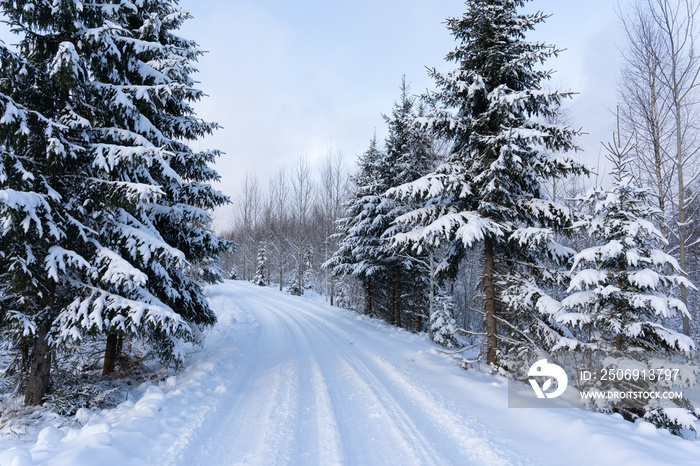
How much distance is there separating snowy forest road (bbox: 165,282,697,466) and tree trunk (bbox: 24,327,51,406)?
328cm

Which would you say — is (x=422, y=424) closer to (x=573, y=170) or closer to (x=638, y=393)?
(x=638, y=393)

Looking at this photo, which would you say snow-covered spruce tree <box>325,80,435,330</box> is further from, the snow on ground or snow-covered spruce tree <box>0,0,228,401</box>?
snow-covered spruce tree <box>0,0,228,401</box>

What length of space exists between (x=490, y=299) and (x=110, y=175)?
31.5ft

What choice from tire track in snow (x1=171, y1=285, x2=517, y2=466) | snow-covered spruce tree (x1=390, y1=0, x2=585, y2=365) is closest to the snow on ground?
tire track in snow (x1=171, y1=285, x2=517, y2=466)

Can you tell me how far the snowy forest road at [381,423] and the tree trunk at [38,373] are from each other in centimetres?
328

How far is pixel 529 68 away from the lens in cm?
840

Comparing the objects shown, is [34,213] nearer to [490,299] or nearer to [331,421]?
[331,421]

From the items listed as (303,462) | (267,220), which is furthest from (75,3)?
(267,220)

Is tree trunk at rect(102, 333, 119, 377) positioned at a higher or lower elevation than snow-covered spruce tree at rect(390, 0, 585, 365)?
lower

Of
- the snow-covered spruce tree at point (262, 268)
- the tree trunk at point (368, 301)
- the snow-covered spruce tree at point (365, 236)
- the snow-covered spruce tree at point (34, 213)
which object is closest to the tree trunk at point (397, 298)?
the snow-covered spruce tree at point (365, 236)

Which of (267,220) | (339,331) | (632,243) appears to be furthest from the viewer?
(267,220)

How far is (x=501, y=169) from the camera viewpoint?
296 inches

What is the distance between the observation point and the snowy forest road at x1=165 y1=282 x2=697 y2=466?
13.1ft

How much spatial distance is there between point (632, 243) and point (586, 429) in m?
3.36
